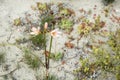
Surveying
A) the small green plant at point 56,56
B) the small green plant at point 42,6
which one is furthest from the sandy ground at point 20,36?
the small green plant at point 42,6

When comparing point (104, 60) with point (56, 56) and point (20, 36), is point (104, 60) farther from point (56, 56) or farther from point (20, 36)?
point (20, 36)

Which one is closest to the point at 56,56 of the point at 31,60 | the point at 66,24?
the point at 31,60

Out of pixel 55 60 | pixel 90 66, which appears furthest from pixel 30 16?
pixel 90 66

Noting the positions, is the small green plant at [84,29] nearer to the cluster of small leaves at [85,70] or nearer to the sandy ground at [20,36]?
the sandy ground at [20,36]

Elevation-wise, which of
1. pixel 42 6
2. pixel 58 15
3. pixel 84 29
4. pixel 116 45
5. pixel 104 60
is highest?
pixel 42 6

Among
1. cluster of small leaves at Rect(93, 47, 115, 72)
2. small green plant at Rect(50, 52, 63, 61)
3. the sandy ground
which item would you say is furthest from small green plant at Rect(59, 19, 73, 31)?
cluster of small leaves at Rect(93, 47, 115, 72)

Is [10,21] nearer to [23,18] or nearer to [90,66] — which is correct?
[23,18]

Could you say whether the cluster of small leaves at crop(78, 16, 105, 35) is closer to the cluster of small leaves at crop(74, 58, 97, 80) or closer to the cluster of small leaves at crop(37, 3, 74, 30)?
the cluster of small leaves at crop(37, 3, 74, 30)
